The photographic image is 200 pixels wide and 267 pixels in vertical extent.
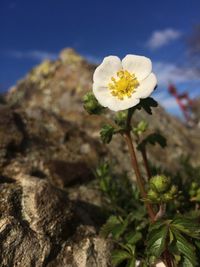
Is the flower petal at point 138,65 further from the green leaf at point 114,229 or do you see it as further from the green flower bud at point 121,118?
→ the green leaf at point 114,229

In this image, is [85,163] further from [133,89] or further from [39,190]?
[133,89]

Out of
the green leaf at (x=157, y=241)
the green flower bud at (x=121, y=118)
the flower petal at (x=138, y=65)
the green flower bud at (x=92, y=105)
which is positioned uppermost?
the flower petal at (x=138, y=65)

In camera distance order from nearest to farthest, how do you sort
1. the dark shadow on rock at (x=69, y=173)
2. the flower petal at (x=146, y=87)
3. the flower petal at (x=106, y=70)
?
the flower petal at (x=146, y=87) < the flower petal at (x=106, y=70) < the dark shadow on rock at (x=69, y=173)

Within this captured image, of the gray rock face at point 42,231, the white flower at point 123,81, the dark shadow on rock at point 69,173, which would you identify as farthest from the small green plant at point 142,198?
the dark shadow on rock at point 69,173

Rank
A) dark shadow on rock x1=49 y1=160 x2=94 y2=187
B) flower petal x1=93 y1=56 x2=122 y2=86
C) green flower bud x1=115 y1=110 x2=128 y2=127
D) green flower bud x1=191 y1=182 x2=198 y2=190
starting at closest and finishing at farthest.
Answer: flower petal x1=93 y1=56 x2=122 y2=86 < green flower bud x1=115 y1=110 x2=128 y2=127 < green flower bud x1=191 y1=182 x2=198 y2=190 < dark shadow on rock x1=49 y1=160 x2=94 y2=187

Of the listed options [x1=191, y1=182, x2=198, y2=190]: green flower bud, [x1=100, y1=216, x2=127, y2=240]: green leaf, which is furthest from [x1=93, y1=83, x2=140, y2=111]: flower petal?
[x1=191, y1=182, x2=198, y2=190]: green flower bud

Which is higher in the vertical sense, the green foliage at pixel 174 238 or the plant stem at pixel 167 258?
the green foliage at pixel 174 238

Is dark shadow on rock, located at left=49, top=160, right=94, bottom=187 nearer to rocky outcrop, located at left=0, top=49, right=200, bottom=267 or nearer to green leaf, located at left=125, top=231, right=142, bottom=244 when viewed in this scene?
rocky outcrop, located at left=0, top=49, right=200, bottom=267

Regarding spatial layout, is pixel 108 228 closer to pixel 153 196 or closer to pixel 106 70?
pixel 153 196
